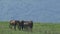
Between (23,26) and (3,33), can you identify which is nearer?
(3,33)

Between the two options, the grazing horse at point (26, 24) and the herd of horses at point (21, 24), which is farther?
the grazing horse at point (26, 24)

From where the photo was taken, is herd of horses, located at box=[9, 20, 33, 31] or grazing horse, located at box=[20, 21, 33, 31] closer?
herd of horses, located at box=[9, 20, 33, 31]

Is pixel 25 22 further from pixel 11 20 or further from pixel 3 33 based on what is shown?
pixel 3 33

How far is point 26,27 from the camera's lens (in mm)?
23969

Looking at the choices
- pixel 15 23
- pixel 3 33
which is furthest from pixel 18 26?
pixel 3 33

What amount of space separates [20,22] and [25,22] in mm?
576

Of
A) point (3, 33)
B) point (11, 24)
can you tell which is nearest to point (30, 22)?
point (11, 24)

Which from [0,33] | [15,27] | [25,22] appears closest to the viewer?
[0,33]

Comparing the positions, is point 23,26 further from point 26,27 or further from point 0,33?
point 0,33

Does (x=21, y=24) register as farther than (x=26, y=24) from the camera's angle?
No

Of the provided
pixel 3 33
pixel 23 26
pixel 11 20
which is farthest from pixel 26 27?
pixel 3 33

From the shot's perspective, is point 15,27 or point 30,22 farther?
point 30,22

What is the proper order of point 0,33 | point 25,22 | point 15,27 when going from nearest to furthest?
point 0,33, point 15,27, point 25,22

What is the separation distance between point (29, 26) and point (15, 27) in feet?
5.85
